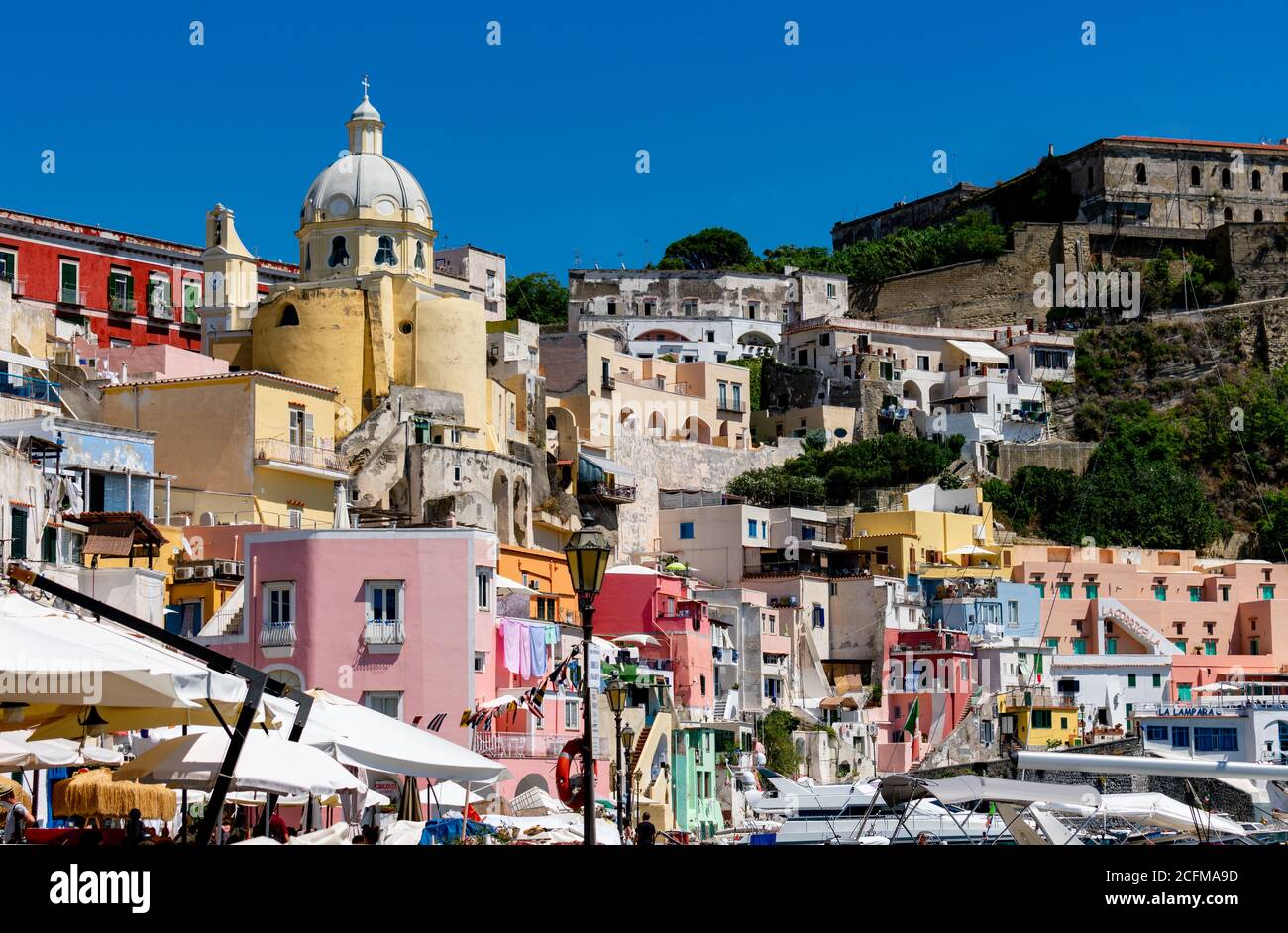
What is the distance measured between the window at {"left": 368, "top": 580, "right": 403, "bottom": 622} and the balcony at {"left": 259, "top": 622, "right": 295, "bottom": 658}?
1.42 meters

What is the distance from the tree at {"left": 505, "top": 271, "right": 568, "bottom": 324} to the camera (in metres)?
100

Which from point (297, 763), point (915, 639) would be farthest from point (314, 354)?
point (297, 763)

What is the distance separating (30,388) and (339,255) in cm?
1364

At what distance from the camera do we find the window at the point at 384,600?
117ft

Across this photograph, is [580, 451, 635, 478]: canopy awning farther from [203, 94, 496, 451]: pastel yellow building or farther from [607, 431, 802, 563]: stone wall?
[203, 94, 496, 451]: pastel yellow building

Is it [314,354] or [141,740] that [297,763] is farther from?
[314,354]

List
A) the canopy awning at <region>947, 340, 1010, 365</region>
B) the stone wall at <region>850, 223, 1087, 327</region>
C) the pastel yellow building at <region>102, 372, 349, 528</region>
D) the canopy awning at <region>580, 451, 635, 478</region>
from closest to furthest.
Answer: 1. the pastel yellow building at <region>102, 372, 349, 528</region>
2. the canopy awning at <region>580, 451, 635, 478</region>
3. the canopy awning at <region>947, 340, 1010, 365</region>
4. the stone wall at <region>850, 223, 1087, 327</region>

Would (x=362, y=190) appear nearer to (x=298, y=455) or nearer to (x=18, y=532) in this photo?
(x=298, y=455)

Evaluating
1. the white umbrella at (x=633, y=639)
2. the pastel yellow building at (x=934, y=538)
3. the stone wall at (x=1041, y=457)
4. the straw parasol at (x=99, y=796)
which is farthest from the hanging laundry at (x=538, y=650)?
the stone wall at (x=1041, y=457)

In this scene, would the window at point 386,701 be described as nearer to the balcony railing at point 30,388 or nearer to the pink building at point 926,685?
the balcony railing at point 30,388

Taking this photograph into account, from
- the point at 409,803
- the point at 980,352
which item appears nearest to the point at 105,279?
the point at 980,352

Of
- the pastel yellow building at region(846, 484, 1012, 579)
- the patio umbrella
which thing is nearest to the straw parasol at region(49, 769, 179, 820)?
the patio umbrella

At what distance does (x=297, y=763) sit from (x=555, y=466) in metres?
49.2

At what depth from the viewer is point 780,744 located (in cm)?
5559
